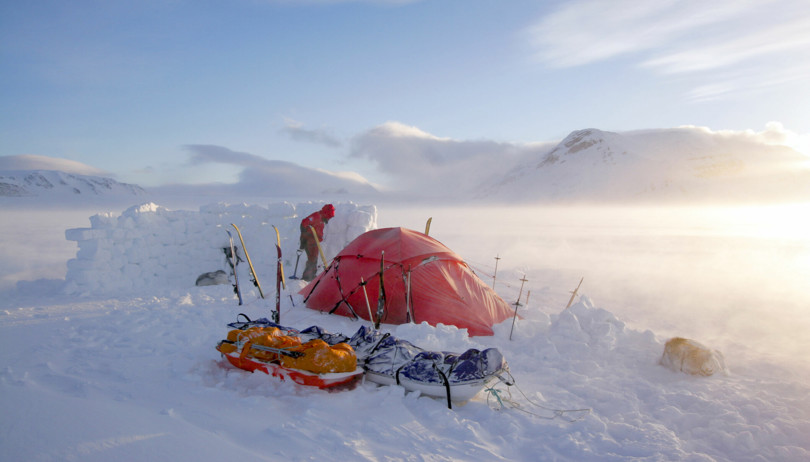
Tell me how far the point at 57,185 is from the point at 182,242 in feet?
258

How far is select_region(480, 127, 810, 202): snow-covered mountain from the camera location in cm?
7406

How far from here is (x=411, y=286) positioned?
602 cm

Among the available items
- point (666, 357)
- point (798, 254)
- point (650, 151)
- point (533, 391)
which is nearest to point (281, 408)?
point (533, 391)

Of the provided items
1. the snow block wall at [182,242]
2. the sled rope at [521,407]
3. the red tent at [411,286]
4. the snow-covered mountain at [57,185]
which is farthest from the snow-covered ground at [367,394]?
the snow-covered mountain at [57,185]

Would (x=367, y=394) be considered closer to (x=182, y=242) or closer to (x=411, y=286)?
(x=411, y=286)

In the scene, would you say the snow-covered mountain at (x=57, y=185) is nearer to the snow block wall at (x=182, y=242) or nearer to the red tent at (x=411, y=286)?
the snow block wall at (x=182, y=242)

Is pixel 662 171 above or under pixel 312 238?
above

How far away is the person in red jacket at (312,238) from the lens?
29.3 feet

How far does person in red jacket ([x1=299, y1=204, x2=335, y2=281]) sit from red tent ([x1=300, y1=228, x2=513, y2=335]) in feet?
7.60

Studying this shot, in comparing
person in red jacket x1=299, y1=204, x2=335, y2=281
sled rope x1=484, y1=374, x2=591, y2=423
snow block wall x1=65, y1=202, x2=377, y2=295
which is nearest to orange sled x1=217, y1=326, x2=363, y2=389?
sled rope x1=484, y1=374, x2=591, y2=423

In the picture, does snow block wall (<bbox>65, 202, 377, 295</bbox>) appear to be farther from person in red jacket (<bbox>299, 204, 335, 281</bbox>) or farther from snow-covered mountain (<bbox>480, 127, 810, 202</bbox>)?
snow-covered mountain (<bbox>480, 127, 810, 202</bbox>)

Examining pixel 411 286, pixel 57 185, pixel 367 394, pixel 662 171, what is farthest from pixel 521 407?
pixel 662 171

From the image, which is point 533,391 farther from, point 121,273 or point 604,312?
point 121,273

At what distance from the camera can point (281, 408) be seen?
3.26 metres
